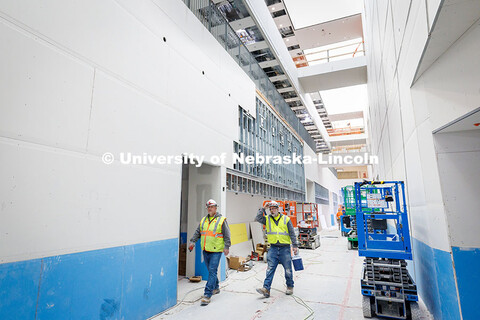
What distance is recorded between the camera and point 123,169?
13.9ft

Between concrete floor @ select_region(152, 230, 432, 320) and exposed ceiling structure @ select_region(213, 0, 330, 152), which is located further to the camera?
exposed ceiling structure @ select_region(213, 0, 330, 152)

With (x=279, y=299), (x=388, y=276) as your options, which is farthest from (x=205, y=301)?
(x=388, y=276)

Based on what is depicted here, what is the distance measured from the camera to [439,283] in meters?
3.79

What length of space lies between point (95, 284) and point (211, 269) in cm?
239

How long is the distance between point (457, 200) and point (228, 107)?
19.6 feet

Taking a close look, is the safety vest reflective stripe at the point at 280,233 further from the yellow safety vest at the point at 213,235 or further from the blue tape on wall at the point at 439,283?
the blue tape on wall at the point at 439,283

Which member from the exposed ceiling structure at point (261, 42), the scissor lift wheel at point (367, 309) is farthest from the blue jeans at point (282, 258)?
the exposed ceiling structure at point (261, 42)

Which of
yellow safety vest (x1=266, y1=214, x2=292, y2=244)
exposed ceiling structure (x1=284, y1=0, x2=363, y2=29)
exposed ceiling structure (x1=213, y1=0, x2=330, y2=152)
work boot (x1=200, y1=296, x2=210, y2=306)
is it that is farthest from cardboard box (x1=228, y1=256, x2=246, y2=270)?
exposed ceiling structure (x1=284, y1=0, x2=363, y2=29)

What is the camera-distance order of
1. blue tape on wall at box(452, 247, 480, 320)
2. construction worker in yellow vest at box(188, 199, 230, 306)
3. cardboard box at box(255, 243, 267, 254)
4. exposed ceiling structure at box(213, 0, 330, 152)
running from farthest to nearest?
exposed ceiling structure at box(213, 0, 330, 152)
cardboard box at box(255, 243, 267, 254)
construction worker in yellow vest at box(188, 199, 230, 306)
blue tape on wall at box(452, 247, 480, 320)

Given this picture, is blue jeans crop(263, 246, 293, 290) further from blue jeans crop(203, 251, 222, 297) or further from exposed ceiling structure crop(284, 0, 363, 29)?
exposed ceiling structure crop(284, 0, 363, 29)

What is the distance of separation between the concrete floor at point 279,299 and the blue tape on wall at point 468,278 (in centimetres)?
183

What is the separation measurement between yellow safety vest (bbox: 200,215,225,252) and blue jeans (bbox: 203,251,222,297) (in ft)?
0.39

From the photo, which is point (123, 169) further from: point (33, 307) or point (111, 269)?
point (33, 307)

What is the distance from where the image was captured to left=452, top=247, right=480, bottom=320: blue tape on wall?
10.1ft
